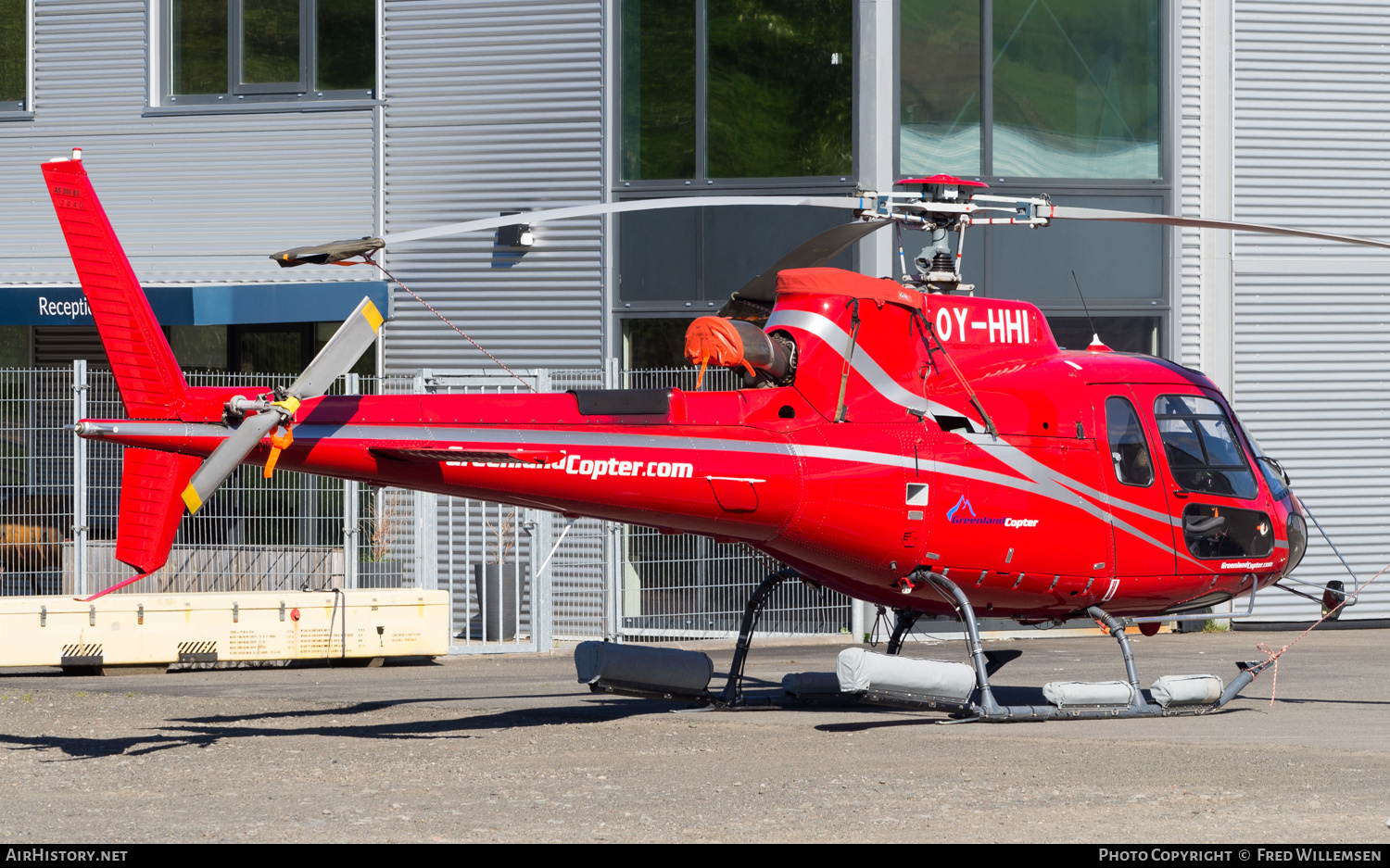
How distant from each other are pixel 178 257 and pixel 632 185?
643 cm

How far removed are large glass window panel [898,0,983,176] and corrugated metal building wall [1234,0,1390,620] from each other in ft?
12.0

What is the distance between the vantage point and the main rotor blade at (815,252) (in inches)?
406

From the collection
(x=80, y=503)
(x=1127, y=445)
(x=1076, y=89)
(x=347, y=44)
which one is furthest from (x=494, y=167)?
(x=1127, y=445)

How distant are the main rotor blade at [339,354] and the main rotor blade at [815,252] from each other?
9.84 ft

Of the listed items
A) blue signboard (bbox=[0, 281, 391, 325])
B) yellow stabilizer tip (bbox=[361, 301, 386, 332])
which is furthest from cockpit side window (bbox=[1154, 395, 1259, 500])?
blue signboard (bbox=[0, 281, 391, 325])

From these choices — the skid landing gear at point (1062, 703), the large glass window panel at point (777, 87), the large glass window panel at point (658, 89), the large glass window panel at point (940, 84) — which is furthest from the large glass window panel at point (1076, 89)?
the skid landing gear at point (1062, 703)

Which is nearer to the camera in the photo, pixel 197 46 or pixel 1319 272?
pixel 1319 272

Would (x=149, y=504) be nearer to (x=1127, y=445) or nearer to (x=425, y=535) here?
(x=425, y=535)

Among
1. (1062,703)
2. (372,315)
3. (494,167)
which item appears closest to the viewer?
(372,315)

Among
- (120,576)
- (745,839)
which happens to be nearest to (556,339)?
(120,576)

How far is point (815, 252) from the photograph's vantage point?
35.1 ft

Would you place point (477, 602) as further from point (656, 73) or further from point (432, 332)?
point (656, 73)

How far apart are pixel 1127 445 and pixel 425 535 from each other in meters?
7.76

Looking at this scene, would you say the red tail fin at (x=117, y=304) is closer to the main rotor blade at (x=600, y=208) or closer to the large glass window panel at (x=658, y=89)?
the main rotor blade at (x=600, y=208)
